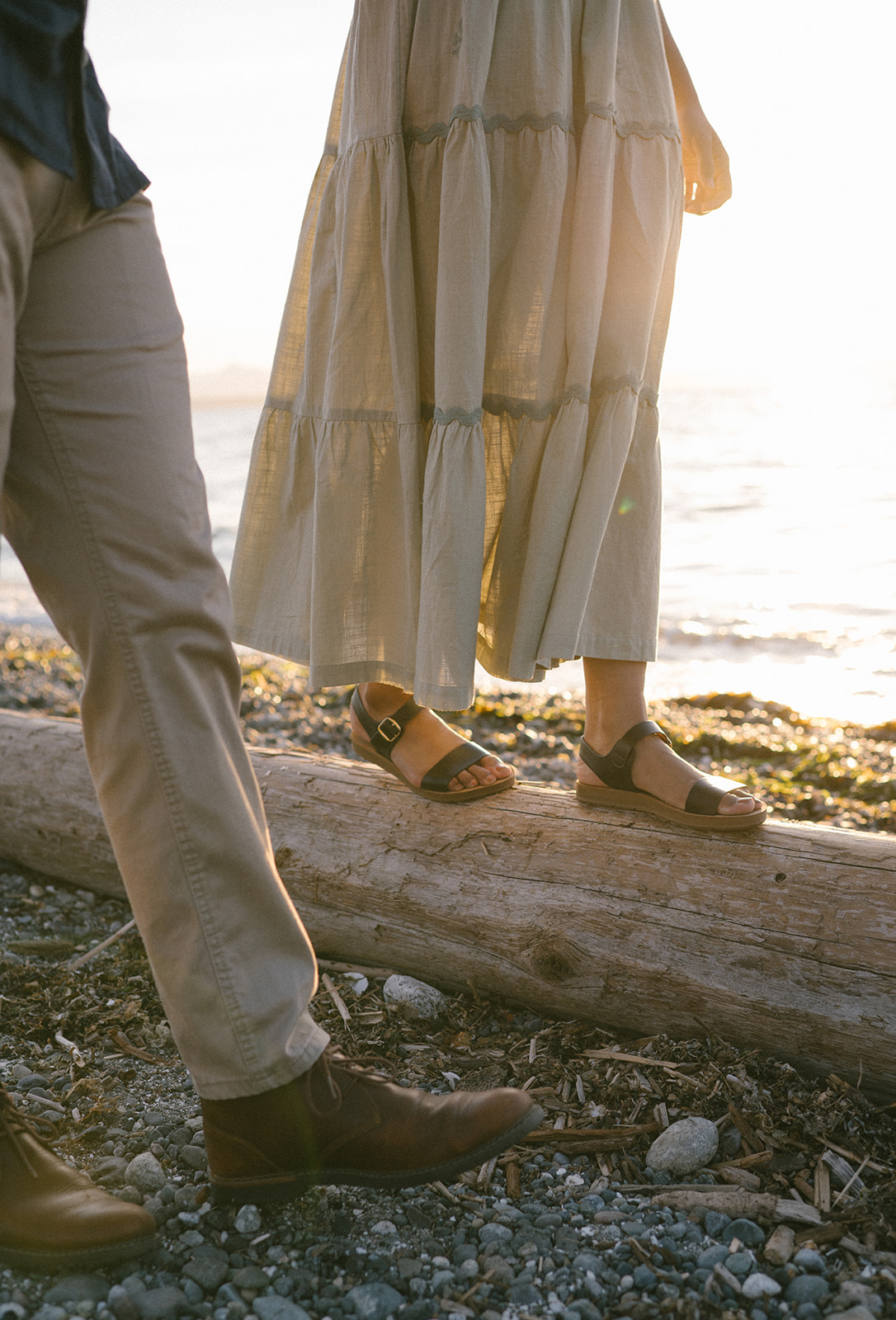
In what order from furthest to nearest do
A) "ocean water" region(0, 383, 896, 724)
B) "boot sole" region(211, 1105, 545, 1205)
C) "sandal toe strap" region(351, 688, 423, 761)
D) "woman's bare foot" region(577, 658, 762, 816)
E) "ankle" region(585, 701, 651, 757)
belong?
1. "ocean water" region(0, 383, 896, 724)
2. "sandal toe strap" region(351, 688, 423, 761)
3. "ankle" region(585, 701, 651, 757)
4. "woman's bare foot" region(577, 658, 762, 816)
5. "boot sole" region(211, 1105, 545, 1205)

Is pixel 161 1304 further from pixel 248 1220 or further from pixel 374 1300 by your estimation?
pixel 374 1300

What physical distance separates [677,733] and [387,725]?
281 cm

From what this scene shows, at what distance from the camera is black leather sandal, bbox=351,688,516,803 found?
2.60m

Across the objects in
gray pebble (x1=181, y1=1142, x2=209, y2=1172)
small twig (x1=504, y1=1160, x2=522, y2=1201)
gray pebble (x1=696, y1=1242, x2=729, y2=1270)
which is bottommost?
small twig (x1=504, y1=1160, x2=522, y2=1201)

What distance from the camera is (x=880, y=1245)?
1.59 metres

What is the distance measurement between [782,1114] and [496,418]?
169 cm

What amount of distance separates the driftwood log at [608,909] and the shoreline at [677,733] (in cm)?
95

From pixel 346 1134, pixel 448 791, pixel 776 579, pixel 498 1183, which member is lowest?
pixel 776 579

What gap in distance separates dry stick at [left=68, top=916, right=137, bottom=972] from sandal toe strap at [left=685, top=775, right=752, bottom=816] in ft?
4.80

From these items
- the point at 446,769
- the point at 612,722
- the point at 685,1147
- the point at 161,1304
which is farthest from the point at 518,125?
the point at 161,1304

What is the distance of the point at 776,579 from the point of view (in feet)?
37.9

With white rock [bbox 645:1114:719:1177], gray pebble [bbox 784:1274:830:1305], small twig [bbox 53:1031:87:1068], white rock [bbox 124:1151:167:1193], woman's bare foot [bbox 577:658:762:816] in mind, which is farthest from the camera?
woman's bare foot [bbox 577:658:762:816]

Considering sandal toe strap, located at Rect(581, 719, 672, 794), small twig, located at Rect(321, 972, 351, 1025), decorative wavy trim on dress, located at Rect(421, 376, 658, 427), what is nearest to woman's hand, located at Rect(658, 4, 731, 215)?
decorative wavy trim on dress, located at Rect(421, 376, 658, 427)

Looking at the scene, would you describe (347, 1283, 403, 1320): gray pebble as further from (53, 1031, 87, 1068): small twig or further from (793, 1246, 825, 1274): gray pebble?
(53, 1031, 87, 1068): small twig
